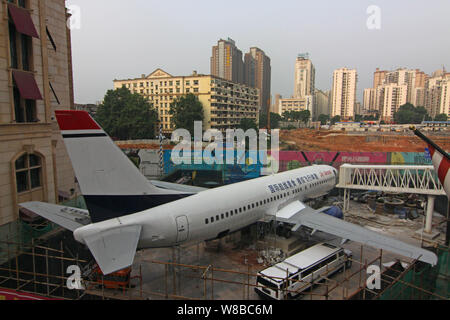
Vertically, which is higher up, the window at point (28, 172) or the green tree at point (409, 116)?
the green tree at point (409, 116)

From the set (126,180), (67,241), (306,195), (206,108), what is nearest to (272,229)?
(306,195)

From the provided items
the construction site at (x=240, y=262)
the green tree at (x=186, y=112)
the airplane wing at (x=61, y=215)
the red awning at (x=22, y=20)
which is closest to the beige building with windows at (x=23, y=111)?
the red awning at (x=22, y=20)

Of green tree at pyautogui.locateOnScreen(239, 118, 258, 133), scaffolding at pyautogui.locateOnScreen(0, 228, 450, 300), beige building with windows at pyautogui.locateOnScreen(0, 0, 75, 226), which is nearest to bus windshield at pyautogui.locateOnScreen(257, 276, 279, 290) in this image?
scaffolding at pyautogui.locateOnScreen(0, 228, 450, 300)

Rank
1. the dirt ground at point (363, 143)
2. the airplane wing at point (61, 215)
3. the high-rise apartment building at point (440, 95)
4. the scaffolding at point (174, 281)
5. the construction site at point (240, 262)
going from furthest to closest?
1. the high-rise apartment building at point (440, 95)
2. the dirt ground at point (363, 143)
3. the airplane wing at point (61, 215)
4. the construction site at point (240, 262)
5. the scaffolding at point (174, 281)

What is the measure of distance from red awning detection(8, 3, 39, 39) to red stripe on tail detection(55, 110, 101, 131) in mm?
14201

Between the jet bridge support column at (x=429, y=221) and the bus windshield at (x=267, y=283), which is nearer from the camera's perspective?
the bus windshield at (x=267, y=283)

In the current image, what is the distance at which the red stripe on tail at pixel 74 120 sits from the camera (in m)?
12.8

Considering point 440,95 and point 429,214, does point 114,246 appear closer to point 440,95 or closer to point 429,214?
point 429,214

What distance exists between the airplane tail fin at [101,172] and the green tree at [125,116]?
72214 mm

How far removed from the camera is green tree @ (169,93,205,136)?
90.8 meters

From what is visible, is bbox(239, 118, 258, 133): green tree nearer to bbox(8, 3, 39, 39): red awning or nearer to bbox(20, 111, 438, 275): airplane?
bbox(20, 111, 438, 275): airplane

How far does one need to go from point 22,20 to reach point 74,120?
15239 mm

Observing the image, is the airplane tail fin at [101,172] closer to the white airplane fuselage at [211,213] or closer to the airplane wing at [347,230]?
the white airplane fuselage at [211,213]
